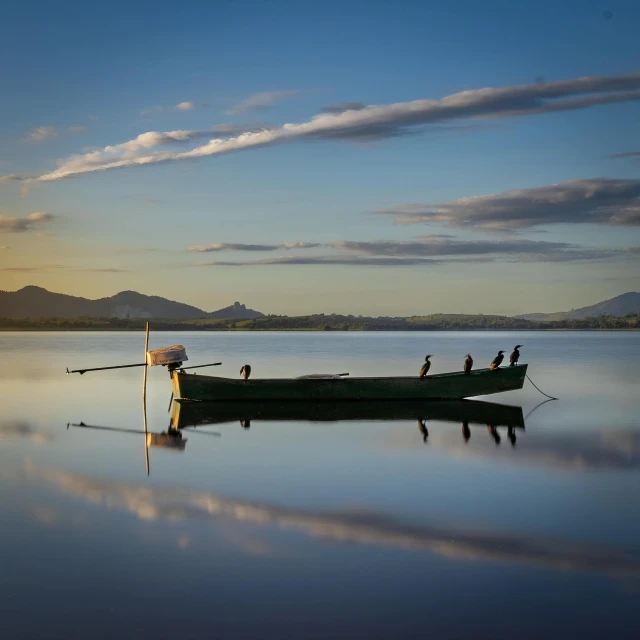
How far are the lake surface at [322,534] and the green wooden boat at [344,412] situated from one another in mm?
2768

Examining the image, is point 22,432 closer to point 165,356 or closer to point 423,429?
point 165,356

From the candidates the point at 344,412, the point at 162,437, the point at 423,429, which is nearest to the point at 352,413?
the point at 344,412

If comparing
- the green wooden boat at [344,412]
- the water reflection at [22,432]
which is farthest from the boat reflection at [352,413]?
the water reflection at [22,432]

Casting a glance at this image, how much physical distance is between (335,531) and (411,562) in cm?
175

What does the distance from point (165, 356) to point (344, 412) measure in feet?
20.2

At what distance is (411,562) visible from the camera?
9164 mm

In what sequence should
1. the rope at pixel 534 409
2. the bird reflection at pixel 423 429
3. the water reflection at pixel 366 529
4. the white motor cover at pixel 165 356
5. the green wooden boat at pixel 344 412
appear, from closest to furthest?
the water reflection at pixel 366 529 → the bird reflection at pixel 423 429 → the green wooden boat at pixel 344 412 → the rope at pixel 534 409 → the white motor cover at pixel 165 356

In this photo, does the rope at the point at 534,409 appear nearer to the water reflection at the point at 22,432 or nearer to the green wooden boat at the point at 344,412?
the green wooden boat at the point at 344,412

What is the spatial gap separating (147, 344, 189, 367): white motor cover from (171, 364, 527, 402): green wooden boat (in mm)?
545

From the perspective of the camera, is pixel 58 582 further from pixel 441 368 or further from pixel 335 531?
pixel 441 368

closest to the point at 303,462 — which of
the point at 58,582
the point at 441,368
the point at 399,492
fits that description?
the point at 399,492

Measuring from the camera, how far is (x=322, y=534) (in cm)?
1053

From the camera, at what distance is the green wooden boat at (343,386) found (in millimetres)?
26203

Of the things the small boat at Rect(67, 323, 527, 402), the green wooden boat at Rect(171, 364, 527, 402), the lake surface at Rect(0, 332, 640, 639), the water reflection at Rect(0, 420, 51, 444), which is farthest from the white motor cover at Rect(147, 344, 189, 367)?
the lake surface at Rect(0, 332, 640, 639)
